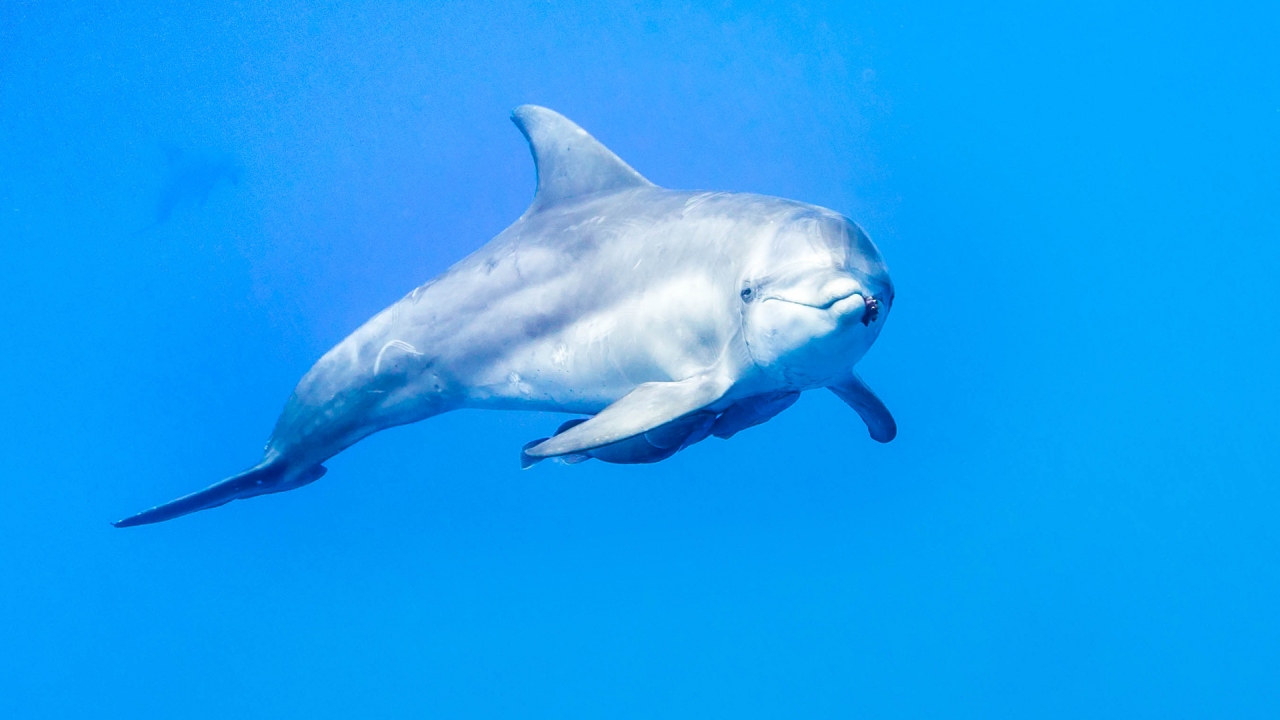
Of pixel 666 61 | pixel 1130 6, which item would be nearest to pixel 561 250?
pixel 666 61

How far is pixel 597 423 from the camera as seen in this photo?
3924 mm

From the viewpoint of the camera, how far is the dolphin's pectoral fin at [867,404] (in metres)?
4.86

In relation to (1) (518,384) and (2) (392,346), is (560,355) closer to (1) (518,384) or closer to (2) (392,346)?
(1) (518,384)

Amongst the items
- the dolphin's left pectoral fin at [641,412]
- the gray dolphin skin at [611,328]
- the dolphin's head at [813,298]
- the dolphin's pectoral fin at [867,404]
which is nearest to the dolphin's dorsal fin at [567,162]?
the gray dolphin skin at [611,328]

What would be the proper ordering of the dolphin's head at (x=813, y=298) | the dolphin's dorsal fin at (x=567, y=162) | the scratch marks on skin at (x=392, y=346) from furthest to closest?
1. the dolphin's dorsal fin at (x=567, y=162)
2. the scratch marks on skin at (x=392, y=346)
3. the dolphin's head at (x=813, y=298)

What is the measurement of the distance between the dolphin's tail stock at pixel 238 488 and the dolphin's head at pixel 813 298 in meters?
3.61

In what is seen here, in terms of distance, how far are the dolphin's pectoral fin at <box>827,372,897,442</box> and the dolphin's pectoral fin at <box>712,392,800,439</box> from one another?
12.9 inches

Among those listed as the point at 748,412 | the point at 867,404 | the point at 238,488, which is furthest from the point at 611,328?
the point at 238,488

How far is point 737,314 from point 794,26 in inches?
319

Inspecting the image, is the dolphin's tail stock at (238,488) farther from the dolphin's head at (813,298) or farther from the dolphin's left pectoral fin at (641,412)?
the dolphin's head at (813,298)

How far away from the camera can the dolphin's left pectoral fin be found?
148 inches

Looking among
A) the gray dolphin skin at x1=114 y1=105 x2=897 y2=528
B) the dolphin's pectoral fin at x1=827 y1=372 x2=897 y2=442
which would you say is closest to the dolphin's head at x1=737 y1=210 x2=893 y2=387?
the gray dolphin skin at x1=114 y1=105 x2=897 y2=528

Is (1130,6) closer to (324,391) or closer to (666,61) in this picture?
(666,61)

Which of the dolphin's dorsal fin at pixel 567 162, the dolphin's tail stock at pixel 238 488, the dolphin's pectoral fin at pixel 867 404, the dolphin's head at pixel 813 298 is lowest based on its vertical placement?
the dolphin's tail stock at pixel 238 488
